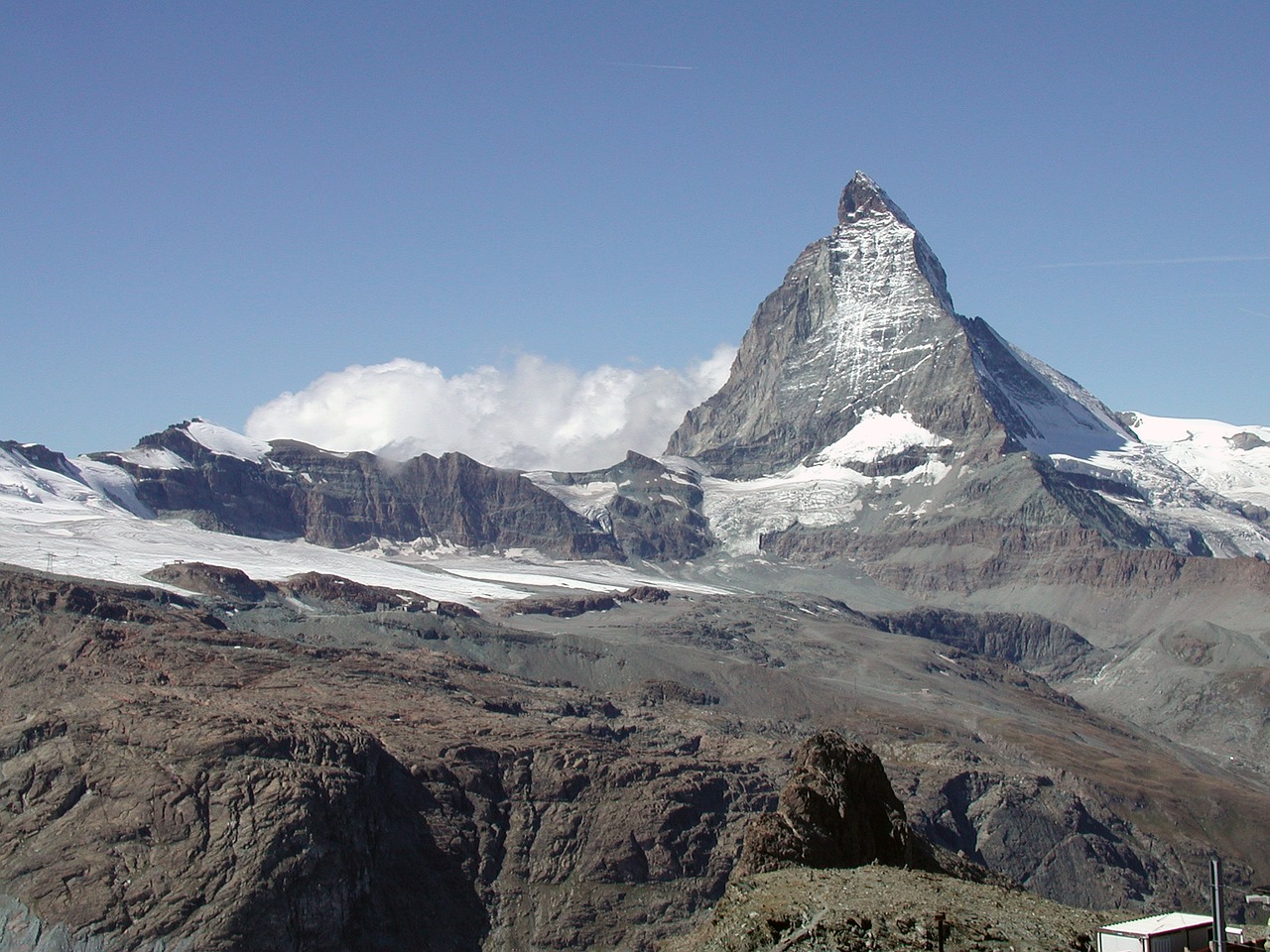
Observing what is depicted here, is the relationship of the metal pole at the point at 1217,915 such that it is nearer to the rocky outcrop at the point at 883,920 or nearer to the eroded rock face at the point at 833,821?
the rocky outcrop at the point at 883,920

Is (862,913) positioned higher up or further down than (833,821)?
higher up

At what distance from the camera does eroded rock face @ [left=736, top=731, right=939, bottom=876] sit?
67.0m

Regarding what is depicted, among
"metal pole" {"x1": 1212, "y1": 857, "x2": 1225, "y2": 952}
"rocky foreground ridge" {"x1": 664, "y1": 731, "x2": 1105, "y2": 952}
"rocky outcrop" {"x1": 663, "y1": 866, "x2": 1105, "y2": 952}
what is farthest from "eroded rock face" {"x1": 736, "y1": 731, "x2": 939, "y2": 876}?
"metal pole" {"x1": 1212, "y1": 857, "x2": 1225, "y2": 952}

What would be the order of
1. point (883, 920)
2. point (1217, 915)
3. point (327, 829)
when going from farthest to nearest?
1. point (327, 829)
2. point (883, 920)
3. point (1217, 915)

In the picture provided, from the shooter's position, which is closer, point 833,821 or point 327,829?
point 833,821

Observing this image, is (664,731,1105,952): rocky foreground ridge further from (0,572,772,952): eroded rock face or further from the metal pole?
(0,572,772,952): eroded rock face

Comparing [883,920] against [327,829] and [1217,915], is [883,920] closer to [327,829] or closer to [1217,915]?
[1217,915]

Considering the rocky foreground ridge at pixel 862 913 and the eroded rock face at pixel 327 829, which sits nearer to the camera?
the rocky foreground ridge at pixel 862 913

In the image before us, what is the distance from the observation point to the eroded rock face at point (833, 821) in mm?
67000

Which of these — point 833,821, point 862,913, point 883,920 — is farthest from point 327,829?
point 883,920

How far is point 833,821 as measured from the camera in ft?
235

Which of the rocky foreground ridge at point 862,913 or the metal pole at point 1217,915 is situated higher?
the metal pole at point 1217,915

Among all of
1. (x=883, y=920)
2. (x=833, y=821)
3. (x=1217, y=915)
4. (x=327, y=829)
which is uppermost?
(x=1217, y=915)

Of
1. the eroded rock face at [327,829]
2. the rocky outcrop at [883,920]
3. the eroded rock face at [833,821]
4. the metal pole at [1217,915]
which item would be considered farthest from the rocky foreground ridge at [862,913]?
the eroded rock face at [327,829]
